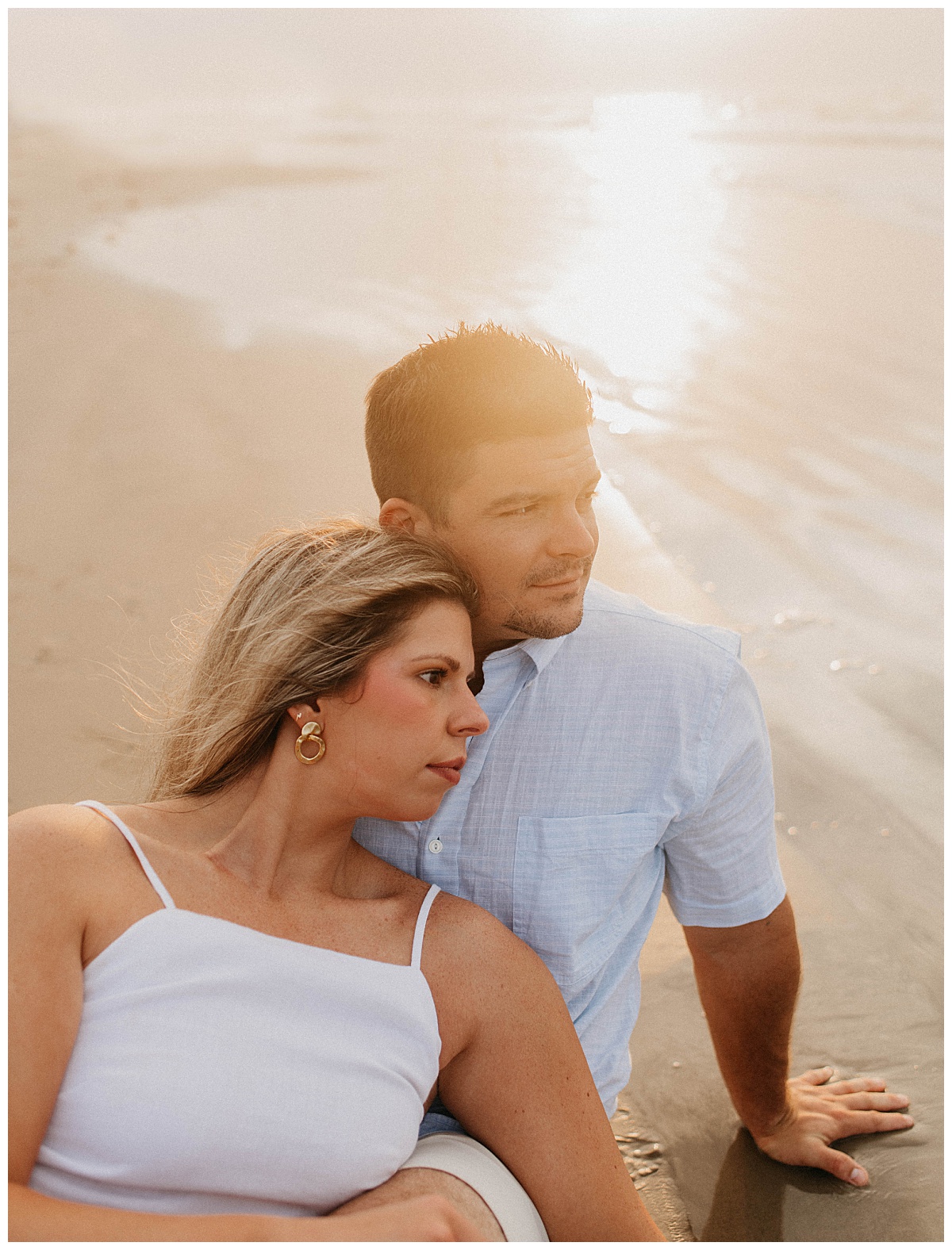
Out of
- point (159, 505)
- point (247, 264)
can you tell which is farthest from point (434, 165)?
point (159, 505)

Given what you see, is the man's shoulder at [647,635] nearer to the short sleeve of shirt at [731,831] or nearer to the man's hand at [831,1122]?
the short sleeve of shirt at [731,831]

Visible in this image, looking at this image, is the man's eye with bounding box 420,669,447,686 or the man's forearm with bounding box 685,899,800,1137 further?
the man's forearm with bounding box 685,899,800,1137

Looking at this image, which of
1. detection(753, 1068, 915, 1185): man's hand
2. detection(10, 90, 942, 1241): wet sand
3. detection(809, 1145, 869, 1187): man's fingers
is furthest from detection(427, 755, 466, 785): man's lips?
detection(809, 1145, 869, 1187): man's fingers

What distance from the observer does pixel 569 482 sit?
259cm

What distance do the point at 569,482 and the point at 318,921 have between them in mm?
1084

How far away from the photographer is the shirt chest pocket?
2.55 meters

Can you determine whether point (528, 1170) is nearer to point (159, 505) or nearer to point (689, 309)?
point (159, 505)

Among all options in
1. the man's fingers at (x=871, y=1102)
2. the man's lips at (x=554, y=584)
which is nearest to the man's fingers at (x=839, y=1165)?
the man's fingers at (x=871, y=1102)

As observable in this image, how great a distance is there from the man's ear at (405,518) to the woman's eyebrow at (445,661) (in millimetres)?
459

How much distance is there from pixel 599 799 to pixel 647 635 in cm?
40

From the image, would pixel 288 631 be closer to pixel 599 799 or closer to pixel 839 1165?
pixel 599 799

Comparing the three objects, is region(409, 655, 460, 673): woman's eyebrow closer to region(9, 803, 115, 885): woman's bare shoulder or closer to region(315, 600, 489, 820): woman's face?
region(315, 600, 489, 820): woman's face

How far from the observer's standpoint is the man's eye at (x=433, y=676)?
2.33m

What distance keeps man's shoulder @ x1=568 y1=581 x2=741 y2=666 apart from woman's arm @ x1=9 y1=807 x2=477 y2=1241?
124 centimetres
